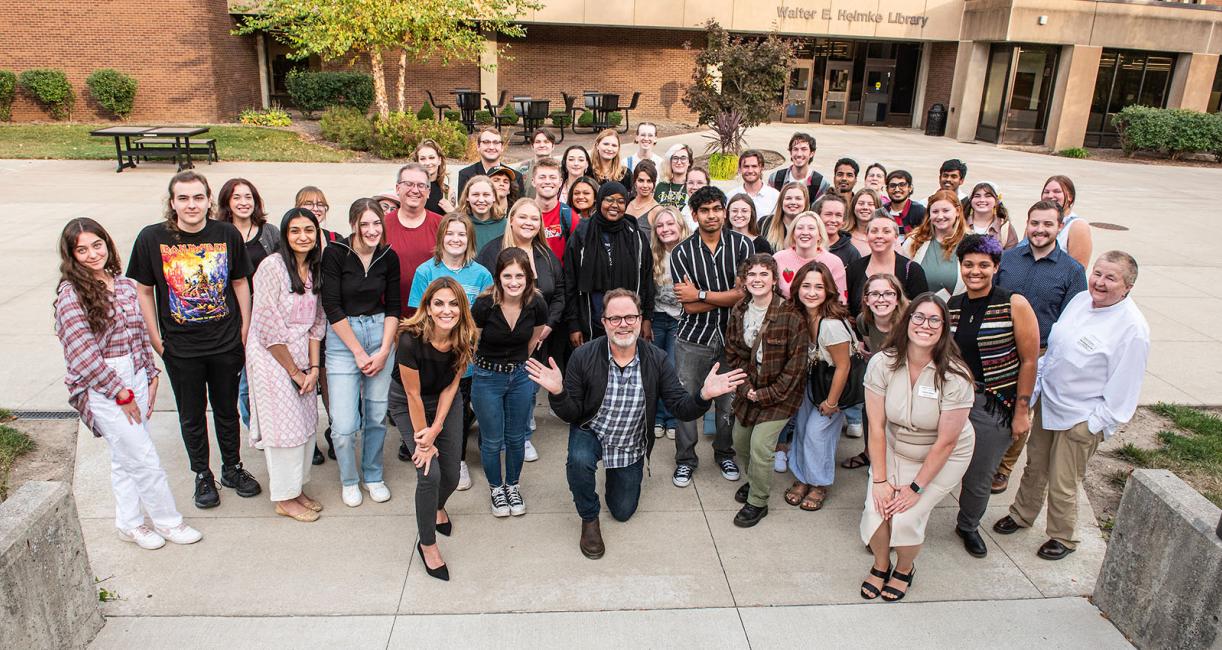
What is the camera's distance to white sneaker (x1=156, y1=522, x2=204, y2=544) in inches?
174

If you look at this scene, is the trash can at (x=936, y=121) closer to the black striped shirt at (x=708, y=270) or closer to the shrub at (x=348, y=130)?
the shrub at (x=348, y=130)

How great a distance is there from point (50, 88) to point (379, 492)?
2293cm

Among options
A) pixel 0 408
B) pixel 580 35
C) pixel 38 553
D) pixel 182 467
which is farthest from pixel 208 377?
pixel 580 35

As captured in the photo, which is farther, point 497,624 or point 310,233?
point 310,233

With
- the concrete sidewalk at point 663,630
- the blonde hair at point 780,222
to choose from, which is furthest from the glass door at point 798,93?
the concrete sidewalk at point 663,630

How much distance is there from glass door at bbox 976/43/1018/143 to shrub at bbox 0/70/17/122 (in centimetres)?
2843

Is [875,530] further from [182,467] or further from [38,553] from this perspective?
[182,467]

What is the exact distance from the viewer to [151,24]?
22641 mm

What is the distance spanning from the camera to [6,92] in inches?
845

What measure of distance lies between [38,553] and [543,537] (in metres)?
2.37

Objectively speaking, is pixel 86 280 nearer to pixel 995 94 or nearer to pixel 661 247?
pixel 661 247

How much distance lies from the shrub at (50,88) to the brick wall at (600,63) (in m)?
12.5

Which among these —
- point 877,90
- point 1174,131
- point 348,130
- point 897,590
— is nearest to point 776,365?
point 897,590

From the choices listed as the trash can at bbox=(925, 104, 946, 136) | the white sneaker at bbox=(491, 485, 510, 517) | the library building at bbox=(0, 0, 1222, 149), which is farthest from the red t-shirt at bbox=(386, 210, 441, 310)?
the trash can at bbox=(925, 104, 946, 136)
